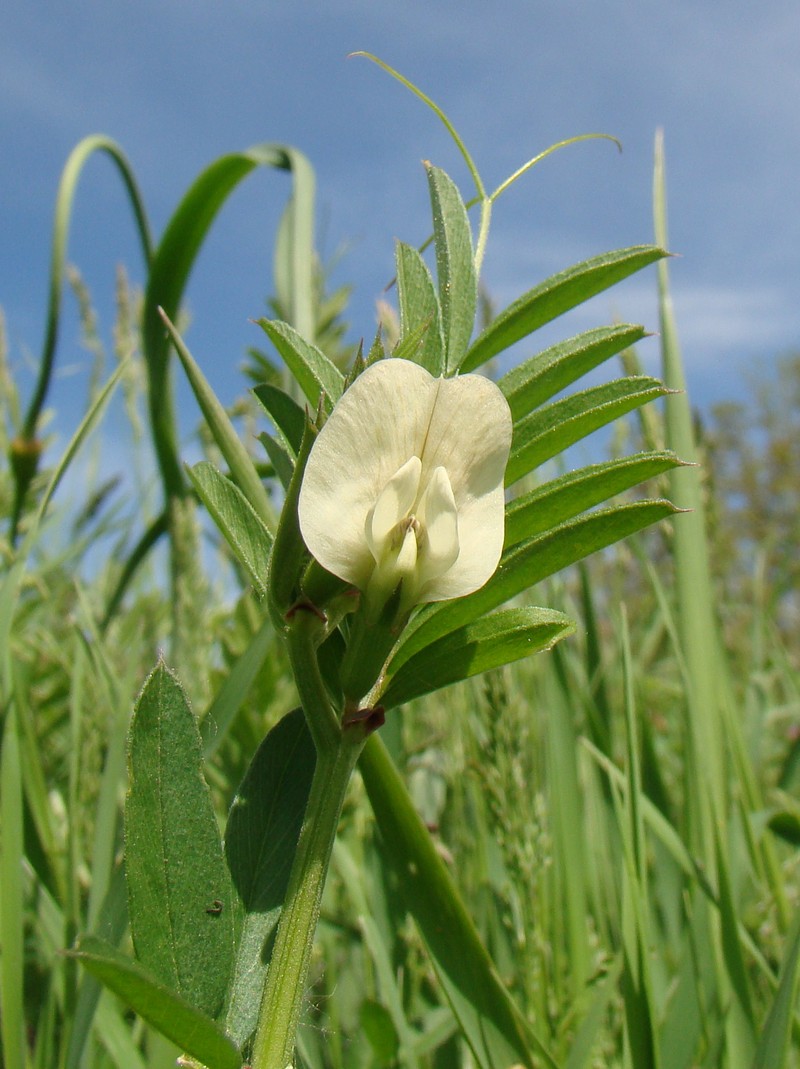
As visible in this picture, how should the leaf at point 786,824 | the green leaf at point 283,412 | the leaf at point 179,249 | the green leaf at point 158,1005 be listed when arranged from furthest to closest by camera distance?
the leaf at point 179,249
the leaf at point 786,824
the green leaf at point 283,412
the green leaf at point 158,1005

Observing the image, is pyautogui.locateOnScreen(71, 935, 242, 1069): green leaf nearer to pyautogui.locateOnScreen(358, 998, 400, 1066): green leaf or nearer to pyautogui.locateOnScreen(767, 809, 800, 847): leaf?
pyautogui.locateOnScreen(358, 998, 400, 1066): green leaf

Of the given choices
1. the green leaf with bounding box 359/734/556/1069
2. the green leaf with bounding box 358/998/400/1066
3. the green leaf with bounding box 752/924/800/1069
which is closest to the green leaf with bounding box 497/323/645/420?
the green leaf with bounding box 359/734/556/1069

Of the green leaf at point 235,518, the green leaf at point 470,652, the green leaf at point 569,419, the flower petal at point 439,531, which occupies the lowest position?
the green leaf at point 470,652

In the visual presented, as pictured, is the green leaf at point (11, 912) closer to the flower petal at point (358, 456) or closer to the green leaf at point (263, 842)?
the green leaf at point (263, 842)

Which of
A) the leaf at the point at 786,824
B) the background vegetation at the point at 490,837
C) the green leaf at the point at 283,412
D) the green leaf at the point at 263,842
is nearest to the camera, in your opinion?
the green leaf at the point at 263,842

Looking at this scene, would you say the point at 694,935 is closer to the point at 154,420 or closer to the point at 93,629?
the point at 93,629

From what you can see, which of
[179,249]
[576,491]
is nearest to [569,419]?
[576,491]

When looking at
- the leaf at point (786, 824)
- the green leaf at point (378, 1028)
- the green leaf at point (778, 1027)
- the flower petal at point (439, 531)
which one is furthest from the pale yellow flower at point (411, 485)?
the leaf at point (786, 824)

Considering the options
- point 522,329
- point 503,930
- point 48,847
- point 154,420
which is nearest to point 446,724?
point 503,930
